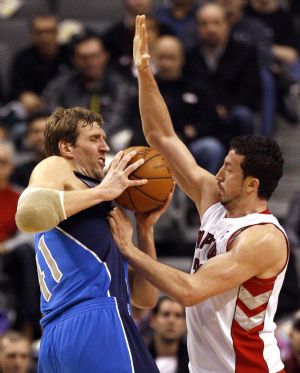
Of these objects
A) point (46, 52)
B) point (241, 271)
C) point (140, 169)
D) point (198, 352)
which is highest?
point (140, 169)

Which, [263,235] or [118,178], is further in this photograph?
[263,235]

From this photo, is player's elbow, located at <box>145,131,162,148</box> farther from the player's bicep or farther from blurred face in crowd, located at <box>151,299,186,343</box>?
blurred face in crowd, located at <box>151,299,186,343</box>

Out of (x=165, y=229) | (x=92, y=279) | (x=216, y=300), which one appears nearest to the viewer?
(x=92, y=279)

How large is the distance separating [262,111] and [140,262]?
566 centimetres

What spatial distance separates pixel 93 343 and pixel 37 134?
16.6 feet

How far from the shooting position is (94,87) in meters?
11.3

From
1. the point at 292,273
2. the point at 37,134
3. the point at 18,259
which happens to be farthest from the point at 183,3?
the point at 292,273

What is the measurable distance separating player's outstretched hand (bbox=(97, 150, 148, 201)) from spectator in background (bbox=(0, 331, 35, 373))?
325 centimetres

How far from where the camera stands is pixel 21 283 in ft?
32.4

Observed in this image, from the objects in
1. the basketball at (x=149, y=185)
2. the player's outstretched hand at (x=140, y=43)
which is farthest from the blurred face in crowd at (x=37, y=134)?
the basketball at (x=149, y=185)

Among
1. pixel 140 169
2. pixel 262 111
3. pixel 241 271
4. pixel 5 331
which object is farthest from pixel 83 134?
pixel 262 111

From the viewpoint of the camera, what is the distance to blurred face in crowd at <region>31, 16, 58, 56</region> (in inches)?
474

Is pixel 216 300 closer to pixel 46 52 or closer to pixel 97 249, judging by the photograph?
pixel 97 249

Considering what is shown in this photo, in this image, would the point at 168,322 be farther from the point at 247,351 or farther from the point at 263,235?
the point at 263,235
